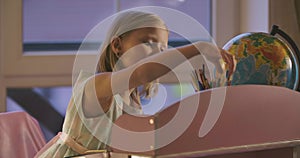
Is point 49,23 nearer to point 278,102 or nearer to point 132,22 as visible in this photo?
point 132,22

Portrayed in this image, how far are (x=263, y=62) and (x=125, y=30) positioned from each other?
11.7 inches

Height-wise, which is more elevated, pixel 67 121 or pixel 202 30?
pixel 202 30

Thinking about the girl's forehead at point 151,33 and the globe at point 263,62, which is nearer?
the girl's forehead at point 151,33

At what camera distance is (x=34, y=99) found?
1.79m

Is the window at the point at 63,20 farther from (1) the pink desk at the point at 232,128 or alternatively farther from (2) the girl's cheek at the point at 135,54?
(1) the pink desk at the point at 232,128

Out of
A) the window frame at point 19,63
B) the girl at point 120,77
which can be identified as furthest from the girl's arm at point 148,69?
the window frame at point 19,63

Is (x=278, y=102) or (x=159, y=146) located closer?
(x=159, y=146)

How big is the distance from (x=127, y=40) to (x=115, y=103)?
0.13 metres

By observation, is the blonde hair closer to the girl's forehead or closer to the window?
the girl's forehead

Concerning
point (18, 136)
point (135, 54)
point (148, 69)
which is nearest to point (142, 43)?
point (135, 54)

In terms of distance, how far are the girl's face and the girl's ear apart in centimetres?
2

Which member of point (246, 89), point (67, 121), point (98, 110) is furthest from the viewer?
point (67, 121)

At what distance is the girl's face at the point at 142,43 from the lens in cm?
94

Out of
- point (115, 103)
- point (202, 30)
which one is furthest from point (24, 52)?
point (115, 103)
